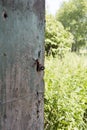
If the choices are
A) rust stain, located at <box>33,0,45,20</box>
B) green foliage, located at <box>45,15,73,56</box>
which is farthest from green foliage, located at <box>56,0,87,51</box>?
rust stain, located at <box>33,0,45,20</box>

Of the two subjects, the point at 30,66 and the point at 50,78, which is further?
the point at 50,78

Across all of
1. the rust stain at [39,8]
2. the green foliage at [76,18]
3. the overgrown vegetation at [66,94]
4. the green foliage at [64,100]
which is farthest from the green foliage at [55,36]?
the green foliage at [76,18]

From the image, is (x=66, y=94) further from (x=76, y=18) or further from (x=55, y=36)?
(x=76, y=18)

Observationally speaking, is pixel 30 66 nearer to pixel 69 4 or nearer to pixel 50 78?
pixel 50 78

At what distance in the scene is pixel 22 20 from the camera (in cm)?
106

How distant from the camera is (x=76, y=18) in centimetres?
4391

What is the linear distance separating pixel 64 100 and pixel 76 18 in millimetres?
40498

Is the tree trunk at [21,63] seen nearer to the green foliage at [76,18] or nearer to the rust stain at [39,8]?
the rust stain at [39,8]

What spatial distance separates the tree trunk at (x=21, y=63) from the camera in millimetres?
1012

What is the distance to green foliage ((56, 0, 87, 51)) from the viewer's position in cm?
4309

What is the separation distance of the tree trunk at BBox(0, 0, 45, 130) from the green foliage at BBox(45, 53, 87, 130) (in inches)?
118

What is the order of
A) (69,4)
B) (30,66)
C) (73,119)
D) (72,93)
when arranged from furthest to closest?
1. (69,4)
2. (72,93)
3. (73,119)
4. (30,66)

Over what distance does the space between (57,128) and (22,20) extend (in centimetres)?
326

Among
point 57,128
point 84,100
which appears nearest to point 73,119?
point 57,128
